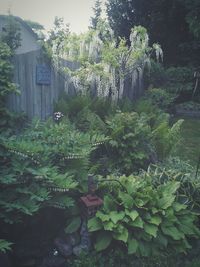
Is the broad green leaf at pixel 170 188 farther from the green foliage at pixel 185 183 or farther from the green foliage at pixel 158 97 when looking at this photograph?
the green foliage at pixel 158 97

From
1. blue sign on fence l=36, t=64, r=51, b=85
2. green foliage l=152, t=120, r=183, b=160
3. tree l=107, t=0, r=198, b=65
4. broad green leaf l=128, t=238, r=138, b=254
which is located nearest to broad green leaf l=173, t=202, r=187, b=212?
broad green leaf l=128, t=238, r=138, b=254

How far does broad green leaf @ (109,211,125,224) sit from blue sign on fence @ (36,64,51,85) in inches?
152

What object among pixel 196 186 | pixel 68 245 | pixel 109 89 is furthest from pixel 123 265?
pixel 109 89

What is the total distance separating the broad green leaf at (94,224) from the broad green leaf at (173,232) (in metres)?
0.87

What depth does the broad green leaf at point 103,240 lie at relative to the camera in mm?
4171

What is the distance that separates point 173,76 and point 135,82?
405cm

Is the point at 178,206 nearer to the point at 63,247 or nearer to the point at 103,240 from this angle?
the point at 103,240

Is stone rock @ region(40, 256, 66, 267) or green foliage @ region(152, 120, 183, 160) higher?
green foliage @ region(152, 120, 183, 160)

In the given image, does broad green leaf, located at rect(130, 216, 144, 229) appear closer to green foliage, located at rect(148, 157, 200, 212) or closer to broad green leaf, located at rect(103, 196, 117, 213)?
broad green leaf, located at rect(103, 196, 117, 213)

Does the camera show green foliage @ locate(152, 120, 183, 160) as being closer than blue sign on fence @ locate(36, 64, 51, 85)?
Yes

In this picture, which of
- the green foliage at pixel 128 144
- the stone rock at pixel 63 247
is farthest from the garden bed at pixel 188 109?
the stone rock at pixel 63 247

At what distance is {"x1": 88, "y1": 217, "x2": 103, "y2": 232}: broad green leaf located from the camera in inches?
165

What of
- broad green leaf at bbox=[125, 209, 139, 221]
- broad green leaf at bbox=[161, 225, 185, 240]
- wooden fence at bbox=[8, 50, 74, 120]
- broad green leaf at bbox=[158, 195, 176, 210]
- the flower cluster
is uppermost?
wooden fence at bbox=[8, 50, 74, 120]

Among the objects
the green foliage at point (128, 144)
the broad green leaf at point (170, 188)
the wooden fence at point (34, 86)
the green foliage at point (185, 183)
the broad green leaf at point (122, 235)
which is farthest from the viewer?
the wooden fence at point (34, 86)
